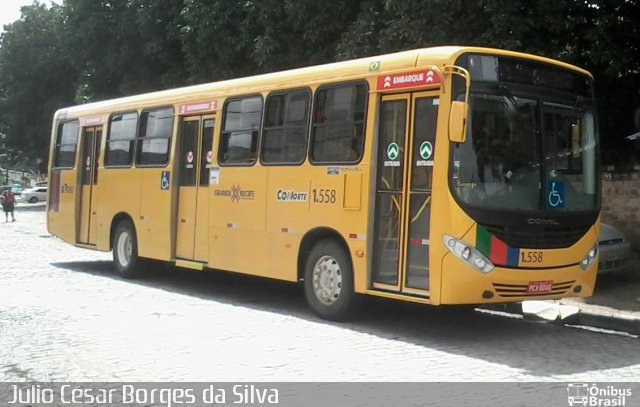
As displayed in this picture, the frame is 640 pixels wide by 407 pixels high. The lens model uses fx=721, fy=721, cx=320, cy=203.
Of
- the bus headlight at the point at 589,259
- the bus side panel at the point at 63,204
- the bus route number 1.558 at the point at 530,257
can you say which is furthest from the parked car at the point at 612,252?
the bus side panel at the point at 63,204

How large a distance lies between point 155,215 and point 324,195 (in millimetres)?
4244

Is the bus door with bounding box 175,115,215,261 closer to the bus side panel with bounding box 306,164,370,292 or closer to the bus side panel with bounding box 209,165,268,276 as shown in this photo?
the bus side panel with bounding box 209,165,268,276

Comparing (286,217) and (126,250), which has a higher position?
(286,217)

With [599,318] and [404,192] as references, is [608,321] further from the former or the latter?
[404,192]

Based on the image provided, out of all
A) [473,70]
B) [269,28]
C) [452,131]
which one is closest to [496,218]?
[452,131]

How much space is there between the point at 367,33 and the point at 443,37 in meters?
1.86

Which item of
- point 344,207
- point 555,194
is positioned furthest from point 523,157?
point 344,207

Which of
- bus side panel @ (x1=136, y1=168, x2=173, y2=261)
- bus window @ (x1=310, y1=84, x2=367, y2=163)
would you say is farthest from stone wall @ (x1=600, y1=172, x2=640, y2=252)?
bus side panel @ (x1=136, y1=168, x2=173, y2=261)

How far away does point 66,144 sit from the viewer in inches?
583

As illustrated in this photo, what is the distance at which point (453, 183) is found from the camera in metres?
7.25

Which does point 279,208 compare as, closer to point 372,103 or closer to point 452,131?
point 372,103

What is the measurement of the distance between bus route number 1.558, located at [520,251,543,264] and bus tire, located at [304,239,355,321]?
193cm

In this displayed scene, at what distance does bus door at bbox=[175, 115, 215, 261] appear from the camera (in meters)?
10.9

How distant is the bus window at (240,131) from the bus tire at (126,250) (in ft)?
9.78
